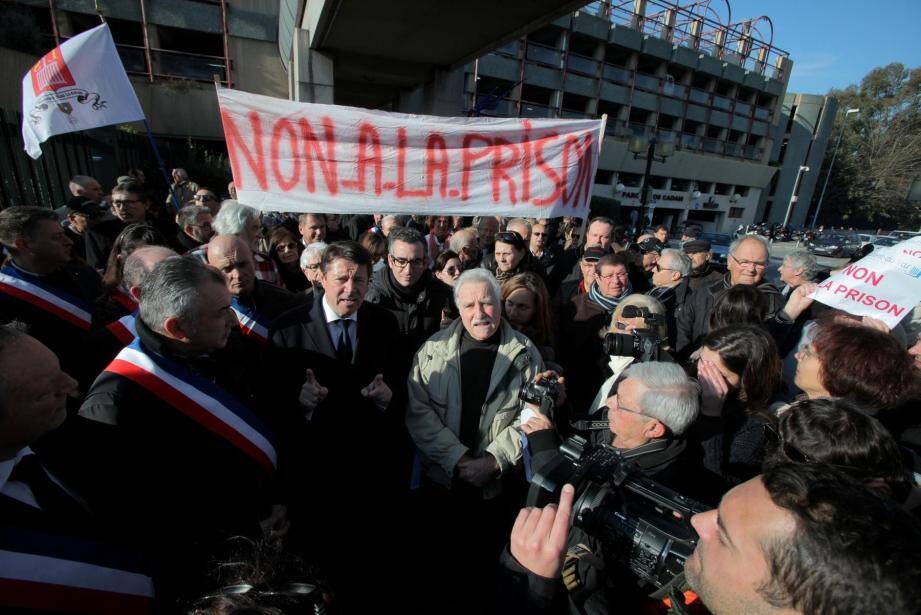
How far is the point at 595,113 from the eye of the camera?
1080 inches

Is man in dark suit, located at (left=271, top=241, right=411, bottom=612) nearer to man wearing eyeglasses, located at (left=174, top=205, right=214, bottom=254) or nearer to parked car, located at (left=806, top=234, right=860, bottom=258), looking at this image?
man wearing eyeglasses, located at (left=174, top=205, right=214, bottom=254)

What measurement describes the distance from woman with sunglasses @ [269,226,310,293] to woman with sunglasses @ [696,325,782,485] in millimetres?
3359

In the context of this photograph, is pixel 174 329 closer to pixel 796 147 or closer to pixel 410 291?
pixel 410 291

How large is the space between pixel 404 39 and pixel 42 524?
6.39 meters

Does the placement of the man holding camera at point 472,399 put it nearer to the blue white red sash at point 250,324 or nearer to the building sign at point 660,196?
the blue white red sash at point 250,324

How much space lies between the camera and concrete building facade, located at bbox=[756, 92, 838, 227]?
3944 cm

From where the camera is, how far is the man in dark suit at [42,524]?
103 centimetres

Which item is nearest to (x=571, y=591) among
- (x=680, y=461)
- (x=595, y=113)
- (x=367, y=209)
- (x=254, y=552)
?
(x=680, y=461)

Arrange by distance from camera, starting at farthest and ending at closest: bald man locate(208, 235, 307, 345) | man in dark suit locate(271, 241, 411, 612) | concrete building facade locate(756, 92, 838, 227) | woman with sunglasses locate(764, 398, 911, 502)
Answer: concrete building facade locate(756, 92, 838, 227)
bald man locate(208, 235, 307, 345)
man in dark suit locate(271, 241, 411, 612)
woman with sunglasses locate(764, 398, 911, 502)

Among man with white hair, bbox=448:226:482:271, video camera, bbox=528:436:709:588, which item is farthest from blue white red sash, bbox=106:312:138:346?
man with white hair, bbox=448:226:482:271

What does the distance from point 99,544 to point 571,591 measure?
1364 mm

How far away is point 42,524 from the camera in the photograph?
3.68 feet

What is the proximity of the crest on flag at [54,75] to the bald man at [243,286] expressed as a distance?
2537 millimetres

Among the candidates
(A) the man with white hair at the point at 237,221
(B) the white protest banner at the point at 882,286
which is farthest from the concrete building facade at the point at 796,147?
(A) the man with white hair at the point at 237,221
